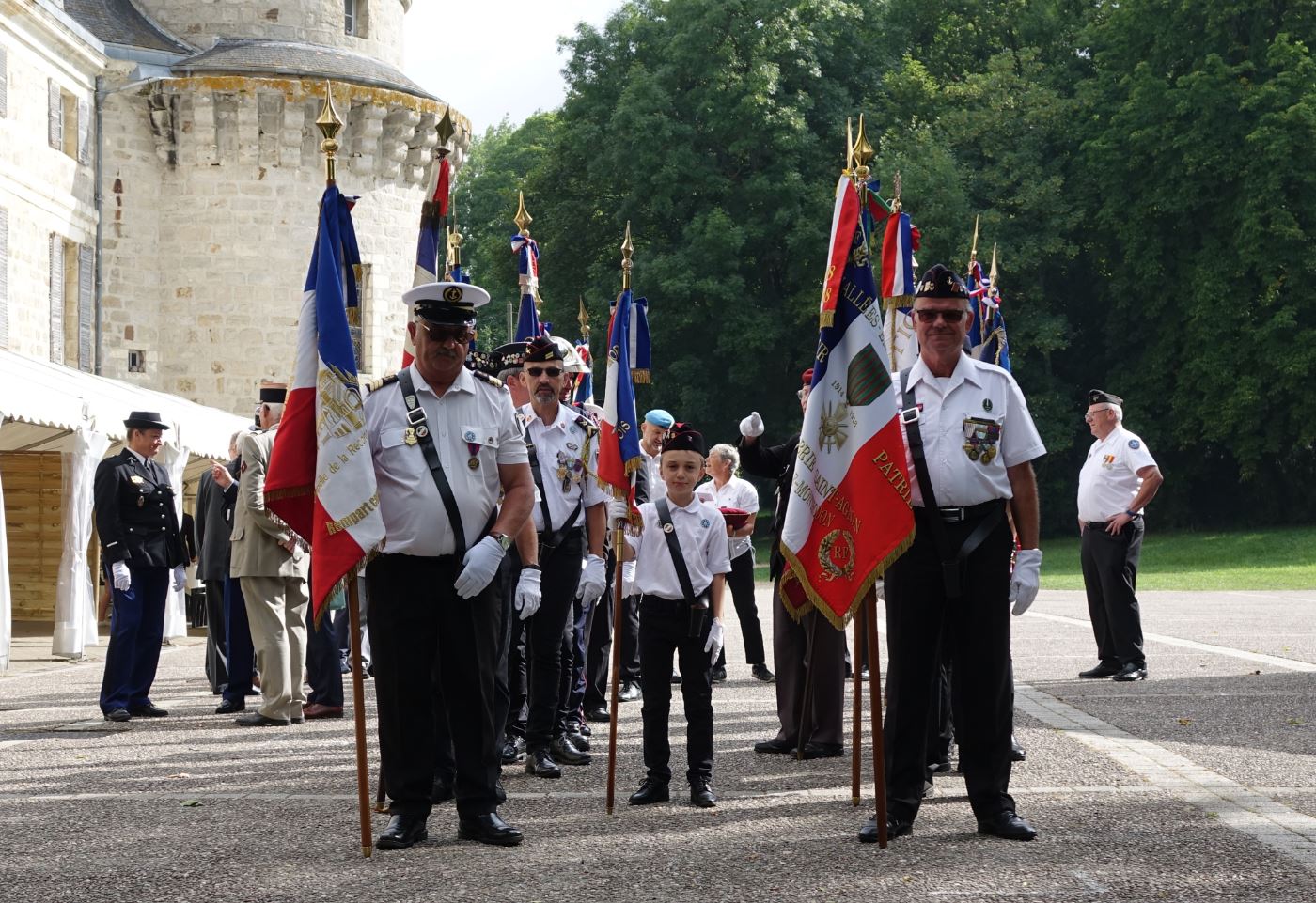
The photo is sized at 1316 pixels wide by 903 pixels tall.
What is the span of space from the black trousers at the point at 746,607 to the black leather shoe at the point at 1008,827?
733 cm

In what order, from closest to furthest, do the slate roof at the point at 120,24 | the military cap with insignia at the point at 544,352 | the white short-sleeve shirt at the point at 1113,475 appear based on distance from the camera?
the military cap with insignia at the point at 544,352 → the white short-sleeve shirt at the point at 1113,475 → the slate roof at the point at 120,24

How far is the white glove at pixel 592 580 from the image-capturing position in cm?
907

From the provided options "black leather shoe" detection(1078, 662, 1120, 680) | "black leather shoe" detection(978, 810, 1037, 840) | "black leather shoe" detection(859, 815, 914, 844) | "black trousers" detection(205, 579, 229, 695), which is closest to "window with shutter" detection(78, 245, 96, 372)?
"black trousers" detection(205, 579, 229, 695)

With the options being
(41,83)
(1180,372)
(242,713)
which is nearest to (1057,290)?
(1180,372)

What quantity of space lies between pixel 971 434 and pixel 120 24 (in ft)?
97.6

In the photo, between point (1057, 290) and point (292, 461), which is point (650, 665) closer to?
point (292, 461)

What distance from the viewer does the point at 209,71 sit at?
32625 mm

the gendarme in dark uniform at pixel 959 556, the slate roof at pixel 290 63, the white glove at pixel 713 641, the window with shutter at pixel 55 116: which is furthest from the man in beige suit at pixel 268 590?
the slate roof at pixel 290 63

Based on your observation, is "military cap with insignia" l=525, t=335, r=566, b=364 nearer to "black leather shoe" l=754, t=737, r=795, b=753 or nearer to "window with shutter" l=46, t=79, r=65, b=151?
"black leather shoe" l=754, t=737, r=795, b=753

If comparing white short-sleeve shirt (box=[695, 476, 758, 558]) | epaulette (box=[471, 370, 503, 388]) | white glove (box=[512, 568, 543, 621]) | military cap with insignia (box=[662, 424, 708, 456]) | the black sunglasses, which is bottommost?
white glove (box=[512, 568, 543, 621])

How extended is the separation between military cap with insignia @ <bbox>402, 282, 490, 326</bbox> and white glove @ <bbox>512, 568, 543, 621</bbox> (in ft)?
4.19

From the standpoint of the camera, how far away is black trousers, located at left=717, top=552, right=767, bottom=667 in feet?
47.4

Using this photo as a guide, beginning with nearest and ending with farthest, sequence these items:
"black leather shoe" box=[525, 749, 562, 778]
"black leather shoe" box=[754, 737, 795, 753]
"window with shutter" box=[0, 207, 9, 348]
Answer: "black leather shoe" box=[525, 749, 562, 778] → "black leather shoe" box=[754, 737, 795, 753] → "window with shutter" box=[0, 207, 9, 348]

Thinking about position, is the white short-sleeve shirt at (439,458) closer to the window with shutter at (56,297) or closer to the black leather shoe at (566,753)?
the black leather shoe at (566,753)
